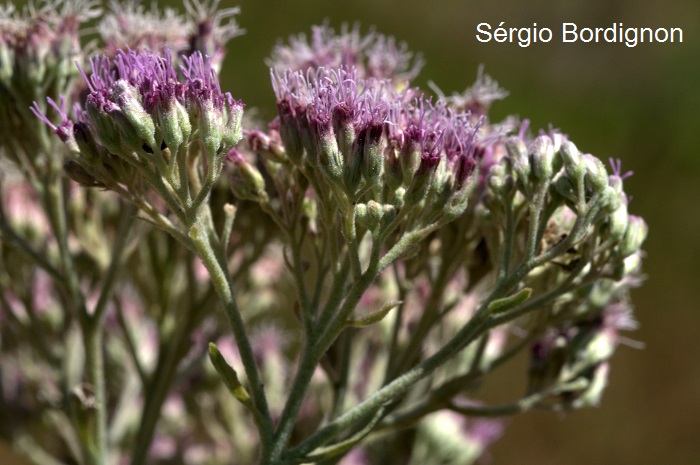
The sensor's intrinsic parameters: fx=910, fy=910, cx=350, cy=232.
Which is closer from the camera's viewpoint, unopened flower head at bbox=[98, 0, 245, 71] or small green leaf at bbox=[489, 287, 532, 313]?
small green leaf at bbox=[489, 287, 532, 313]

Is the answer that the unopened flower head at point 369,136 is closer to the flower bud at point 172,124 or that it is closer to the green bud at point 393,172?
the green bud at point 393,172

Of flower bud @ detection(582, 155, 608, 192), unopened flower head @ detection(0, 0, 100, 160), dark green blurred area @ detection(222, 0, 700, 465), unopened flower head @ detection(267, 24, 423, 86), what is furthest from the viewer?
dark green blurred area @ detection(222, 0, 700, 465)

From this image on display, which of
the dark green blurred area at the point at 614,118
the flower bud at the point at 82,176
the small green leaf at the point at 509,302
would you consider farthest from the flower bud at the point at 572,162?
the dark green blurred area at the point at 614,118

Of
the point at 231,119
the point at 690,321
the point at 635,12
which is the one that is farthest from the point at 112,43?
the point at 635,12

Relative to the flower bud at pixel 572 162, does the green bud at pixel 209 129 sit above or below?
above

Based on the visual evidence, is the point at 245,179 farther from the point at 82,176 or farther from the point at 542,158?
the point at 542,158

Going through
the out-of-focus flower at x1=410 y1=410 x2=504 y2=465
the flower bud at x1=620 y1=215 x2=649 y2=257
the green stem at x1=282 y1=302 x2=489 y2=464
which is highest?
the flower bud at x1=620 y1=215 x2=649 y2=257

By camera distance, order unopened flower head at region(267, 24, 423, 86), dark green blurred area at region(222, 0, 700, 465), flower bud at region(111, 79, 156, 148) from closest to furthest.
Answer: flower bud at region(111, 79, 156, 148) < unopened flower head at region(267, 24, 423, 86) < dark green blurred area at region(222, 0, 700, 465)

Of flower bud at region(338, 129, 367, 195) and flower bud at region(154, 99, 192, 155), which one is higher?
flower bud at region(154, 99, 192, 155)

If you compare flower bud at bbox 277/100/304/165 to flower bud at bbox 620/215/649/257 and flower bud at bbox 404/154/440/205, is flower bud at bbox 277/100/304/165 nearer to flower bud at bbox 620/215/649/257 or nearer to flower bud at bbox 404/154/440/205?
flower bud at bbox 404/154/440/205

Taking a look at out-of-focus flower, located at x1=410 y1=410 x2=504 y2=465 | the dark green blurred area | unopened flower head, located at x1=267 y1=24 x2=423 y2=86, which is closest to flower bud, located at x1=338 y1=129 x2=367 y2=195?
unopened flower head, located at x1=267 y1=24 x2=423 y2=86
